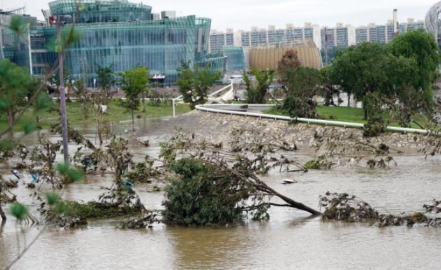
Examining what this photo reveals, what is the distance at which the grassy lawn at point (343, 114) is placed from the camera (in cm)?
4691

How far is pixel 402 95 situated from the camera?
4588 centimetres

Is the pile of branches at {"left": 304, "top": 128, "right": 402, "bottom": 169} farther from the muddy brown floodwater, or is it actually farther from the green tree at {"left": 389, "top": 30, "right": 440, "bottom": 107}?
the green tree at {"left": 389, "top": 30, "right": 440, "bottom": 107}

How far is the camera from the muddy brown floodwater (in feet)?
58.9

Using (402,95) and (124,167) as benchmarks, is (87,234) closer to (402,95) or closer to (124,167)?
(124,167)

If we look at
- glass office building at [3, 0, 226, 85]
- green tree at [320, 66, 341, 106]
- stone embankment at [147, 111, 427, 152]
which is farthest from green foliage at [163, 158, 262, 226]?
glass office building at [3, 0, 226, 85]

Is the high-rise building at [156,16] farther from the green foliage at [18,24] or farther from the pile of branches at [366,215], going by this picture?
the green foliage at [18,24]

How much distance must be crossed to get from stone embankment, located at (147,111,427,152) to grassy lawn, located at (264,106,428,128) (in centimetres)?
222

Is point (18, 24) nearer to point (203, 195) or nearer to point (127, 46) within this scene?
point (203, 195)

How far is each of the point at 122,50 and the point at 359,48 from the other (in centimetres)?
5433

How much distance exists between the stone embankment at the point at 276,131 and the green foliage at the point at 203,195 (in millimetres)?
15432

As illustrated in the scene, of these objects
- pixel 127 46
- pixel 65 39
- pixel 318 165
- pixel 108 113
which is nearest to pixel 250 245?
pixel 65 39

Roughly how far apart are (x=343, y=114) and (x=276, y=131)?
29.5 ft

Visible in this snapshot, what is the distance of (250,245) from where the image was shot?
64.1ft

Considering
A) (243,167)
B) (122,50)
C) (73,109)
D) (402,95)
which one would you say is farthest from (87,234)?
(122,50)
